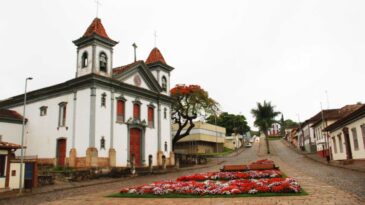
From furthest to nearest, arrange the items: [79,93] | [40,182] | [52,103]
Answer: [52,103] → [79,93] → [40,182]

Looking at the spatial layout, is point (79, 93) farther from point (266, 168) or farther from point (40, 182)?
point (266, 168)

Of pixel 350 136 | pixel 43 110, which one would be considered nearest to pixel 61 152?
pixel 43 110

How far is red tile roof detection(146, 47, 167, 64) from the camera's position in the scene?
36.8 meters

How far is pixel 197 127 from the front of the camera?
58.4 m

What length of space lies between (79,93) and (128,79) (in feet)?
16.2

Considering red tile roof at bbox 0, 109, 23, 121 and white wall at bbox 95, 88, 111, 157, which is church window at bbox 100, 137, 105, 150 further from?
red tile roof at bbox 0, 109, 23, 121

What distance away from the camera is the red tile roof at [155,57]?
36.8 metres

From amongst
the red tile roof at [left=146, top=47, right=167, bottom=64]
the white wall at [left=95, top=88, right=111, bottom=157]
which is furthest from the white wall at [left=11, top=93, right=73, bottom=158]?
the red tile roof at [left=146, top=47, right=167, bottom=64]

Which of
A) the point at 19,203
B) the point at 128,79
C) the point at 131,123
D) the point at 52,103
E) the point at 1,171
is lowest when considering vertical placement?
the point at 19,203

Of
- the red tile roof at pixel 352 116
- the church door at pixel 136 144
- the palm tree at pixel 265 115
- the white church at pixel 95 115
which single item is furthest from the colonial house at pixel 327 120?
the church door at pixel 136 144

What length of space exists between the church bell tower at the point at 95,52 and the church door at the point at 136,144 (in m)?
5.77

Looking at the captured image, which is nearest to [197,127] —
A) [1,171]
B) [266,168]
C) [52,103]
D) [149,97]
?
[149,97]

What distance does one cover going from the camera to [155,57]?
37125mm

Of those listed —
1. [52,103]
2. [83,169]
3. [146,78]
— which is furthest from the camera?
[146,78]
